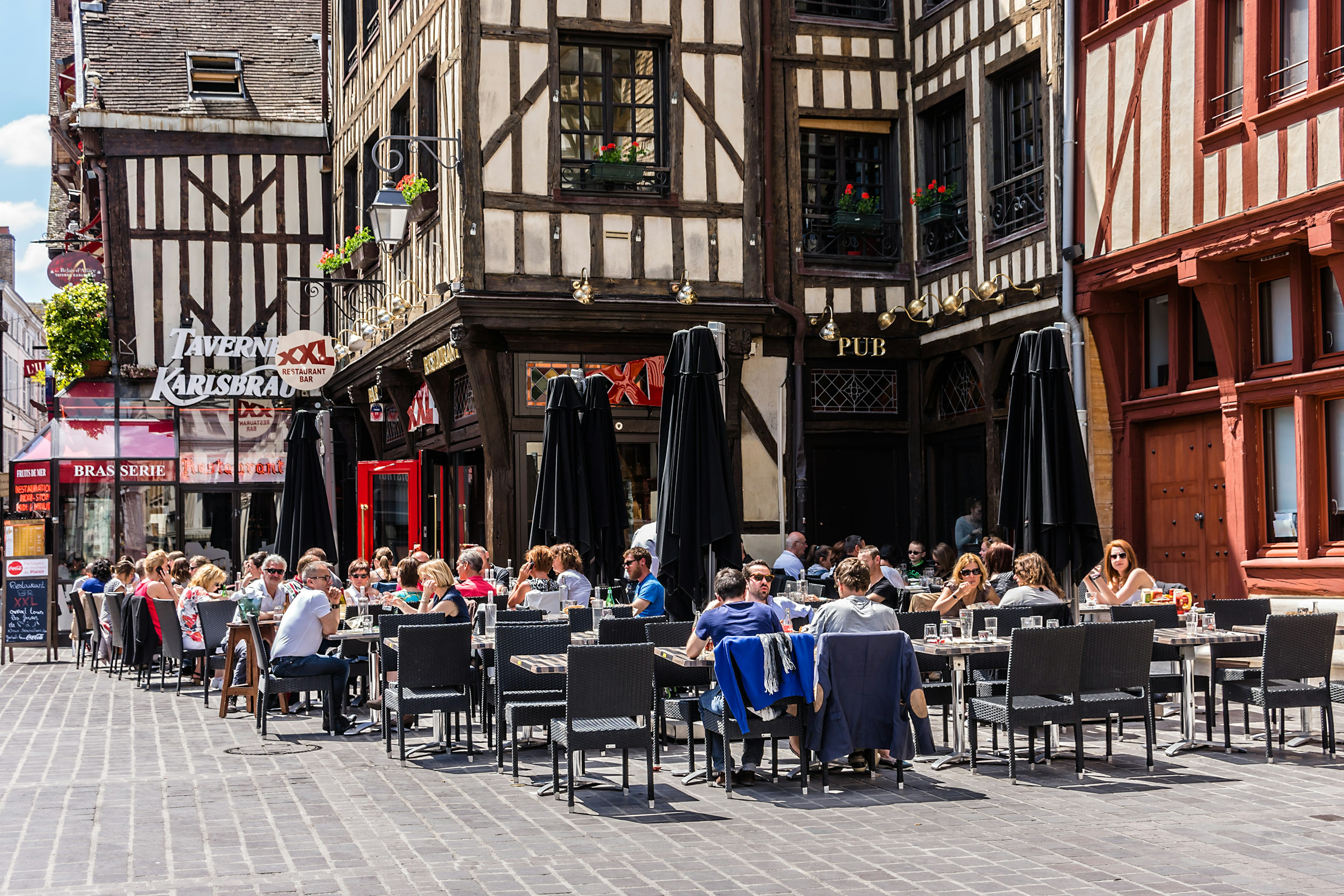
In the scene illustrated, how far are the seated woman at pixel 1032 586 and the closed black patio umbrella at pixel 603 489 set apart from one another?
3.61 meters

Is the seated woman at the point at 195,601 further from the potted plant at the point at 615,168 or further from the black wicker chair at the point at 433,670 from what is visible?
the potted plant at the point at 615,168

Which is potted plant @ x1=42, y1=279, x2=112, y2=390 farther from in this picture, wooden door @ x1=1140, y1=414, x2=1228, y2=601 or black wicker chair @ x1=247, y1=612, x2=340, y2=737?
wooden door @ x1=1140, y1=414, x2=1228, y2=601

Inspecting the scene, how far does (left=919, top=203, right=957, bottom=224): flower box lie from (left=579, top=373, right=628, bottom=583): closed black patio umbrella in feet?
16.4

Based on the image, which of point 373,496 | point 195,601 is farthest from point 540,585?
point 373,496

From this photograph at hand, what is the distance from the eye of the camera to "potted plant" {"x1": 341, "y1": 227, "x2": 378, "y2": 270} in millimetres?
18766

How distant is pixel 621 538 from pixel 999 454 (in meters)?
4.54

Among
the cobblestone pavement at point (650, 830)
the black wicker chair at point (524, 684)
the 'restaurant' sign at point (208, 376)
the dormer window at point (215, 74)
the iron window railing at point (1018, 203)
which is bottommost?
the cobblestone pavement at point (650, 830)

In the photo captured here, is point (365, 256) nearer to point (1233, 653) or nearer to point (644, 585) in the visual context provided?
point (644, 585)

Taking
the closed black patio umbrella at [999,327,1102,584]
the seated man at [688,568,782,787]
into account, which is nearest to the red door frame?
the closed black patio umbrella at [999,327,1102,584]

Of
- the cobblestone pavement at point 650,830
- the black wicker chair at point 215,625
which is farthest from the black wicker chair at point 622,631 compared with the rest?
Answer: the black wicker chair at point 215,625

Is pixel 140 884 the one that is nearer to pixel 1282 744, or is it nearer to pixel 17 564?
pixel 1282 744

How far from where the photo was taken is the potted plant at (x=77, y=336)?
22.5m

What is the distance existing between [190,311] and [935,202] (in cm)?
1187

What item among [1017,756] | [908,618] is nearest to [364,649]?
[908,618]
